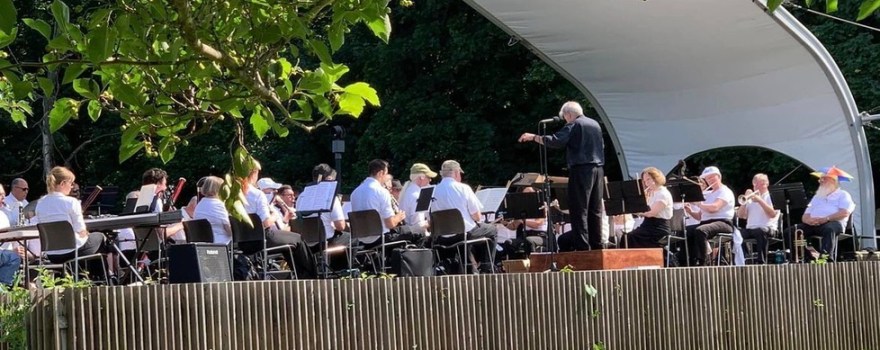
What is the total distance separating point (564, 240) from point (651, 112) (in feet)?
21.0

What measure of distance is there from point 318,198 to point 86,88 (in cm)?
844

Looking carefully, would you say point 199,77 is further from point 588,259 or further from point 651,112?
point 651,112

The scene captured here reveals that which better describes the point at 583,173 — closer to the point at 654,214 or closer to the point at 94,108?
the point at 654,214

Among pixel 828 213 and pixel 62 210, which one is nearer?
pixel 62 210

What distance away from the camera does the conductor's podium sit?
38.8ft

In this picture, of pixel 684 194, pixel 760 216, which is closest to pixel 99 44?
pixel 684 194

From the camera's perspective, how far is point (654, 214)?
13766 mm

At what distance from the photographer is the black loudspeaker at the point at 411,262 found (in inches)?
416

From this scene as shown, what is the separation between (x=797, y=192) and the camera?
15.1m

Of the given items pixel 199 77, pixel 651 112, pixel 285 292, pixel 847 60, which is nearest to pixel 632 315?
pixel 285 292

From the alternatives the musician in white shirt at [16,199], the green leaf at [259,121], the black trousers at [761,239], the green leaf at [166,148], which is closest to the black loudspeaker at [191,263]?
the green leaf at [166,148]

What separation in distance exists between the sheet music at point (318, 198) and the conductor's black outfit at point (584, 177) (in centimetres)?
249

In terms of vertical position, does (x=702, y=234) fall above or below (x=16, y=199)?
below

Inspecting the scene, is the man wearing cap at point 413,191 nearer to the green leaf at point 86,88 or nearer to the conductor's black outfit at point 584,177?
the conductor's black outfit at point 584,177
